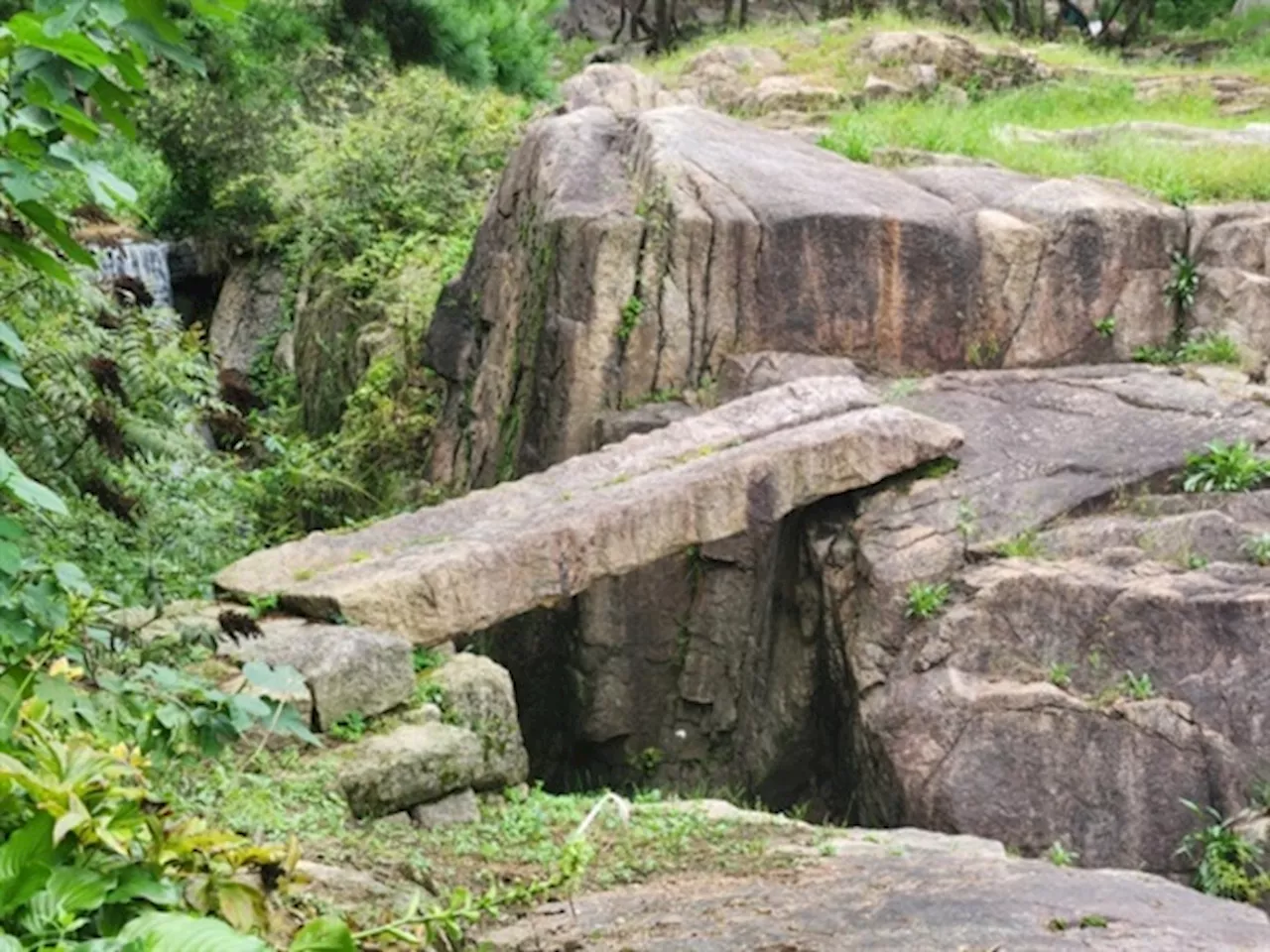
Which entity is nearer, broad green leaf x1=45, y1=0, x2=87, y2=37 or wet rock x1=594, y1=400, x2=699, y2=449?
broad green leaf x1=45, y1=0, x2=87, y2=37

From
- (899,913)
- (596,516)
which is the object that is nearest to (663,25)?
(596,516)

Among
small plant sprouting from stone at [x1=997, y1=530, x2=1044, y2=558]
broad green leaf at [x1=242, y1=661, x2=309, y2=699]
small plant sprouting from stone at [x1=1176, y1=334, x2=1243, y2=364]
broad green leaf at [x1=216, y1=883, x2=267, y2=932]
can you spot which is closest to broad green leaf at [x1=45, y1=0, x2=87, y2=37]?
broad green leaf at [x1=242, y1=661, x2=309, y2=699]

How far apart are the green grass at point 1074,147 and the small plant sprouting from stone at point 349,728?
7.03m

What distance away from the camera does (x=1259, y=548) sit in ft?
26.0

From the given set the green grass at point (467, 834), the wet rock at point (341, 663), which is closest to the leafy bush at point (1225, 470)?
the green grass at point (467, 834)

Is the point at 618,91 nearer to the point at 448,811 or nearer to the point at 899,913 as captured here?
the point at 448,811

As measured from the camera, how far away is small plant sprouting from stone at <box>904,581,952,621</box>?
8.15 meters

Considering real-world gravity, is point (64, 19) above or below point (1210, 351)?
above

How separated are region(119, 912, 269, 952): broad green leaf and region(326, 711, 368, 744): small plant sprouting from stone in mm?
3774

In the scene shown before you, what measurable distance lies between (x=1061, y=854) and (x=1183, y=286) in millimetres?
4640

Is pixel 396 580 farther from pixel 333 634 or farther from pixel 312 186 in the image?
pixel 312 186

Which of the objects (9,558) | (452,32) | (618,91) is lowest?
(9,558)

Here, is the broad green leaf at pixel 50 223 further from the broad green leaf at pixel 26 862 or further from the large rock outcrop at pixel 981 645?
the large rock outcrop at pixel 981 645

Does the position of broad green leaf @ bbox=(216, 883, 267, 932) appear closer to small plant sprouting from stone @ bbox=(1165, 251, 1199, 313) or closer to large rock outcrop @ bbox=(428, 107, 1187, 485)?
large rock outcrop @ bbox=(428, 107, 1187, 485)
